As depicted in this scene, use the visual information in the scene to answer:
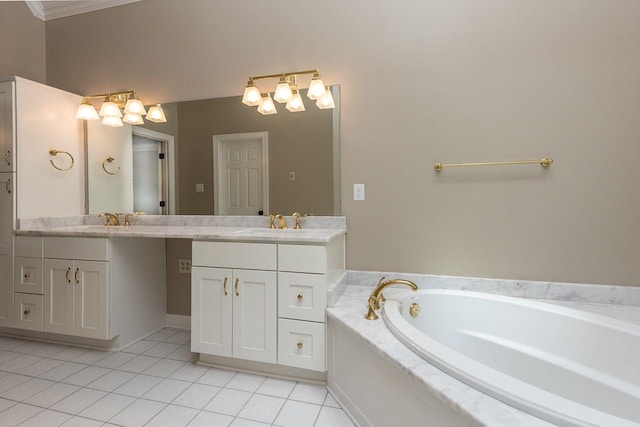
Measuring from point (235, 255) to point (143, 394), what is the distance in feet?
2.79

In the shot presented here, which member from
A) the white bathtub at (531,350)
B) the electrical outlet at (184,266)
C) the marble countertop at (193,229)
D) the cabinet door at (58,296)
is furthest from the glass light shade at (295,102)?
the cabinet door at (58,296)

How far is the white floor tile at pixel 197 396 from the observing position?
1578mm

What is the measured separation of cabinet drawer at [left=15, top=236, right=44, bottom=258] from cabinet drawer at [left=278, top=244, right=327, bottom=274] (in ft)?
5.84

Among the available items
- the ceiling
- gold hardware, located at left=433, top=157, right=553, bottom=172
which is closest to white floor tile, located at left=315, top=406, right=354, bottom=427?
gold hardware, located at left=433, top=157, right=553, bottom=172

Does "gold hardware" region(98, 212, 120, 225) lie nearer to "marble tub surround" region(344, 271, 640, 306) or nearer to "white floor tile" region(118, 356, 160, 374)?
"white floor tile" region(118, 356, 160, 374)

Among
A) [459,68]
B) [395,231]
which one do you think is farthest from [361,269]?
[459,68]

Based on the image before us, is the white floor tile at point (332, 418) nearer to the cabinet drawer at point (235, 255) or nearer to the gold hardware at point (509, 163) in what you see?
the cabinet drawer at point (235, 255)

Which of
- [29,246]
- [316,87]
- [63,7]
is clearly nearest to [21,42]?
[63,7]

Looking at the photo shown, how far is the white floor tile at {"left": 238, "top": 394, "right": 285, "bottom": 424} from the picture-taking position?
4.83ft

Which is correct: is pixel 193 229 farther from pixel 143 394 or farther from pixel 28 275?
pixel 28 275

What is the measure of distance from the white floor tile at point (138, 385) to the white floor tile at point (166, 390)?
0.11ft

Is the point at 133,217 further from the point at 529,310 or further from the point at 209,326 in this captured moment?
the point at 529,310

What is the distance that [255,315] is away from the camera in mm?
1780

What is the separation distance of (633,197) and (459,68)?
1.18 metres
